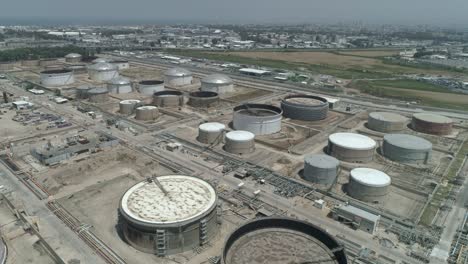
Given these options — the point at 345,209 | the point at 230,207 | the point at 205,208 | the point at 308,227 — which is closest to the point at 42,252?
the point at 205,208

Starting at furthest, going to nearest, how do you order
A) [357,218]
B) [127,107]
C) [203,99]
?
[203,99] < [127,107] < [357,218]

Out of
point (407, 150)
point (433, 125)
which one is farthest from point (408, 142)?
point (433, 125)

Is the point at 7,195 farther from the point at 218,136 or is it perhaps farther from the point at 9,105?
the point at 9,105

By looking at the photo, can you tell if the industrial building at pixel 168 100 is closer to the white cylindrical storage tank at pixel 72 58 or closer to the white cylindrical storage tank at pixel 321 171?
the white cylindrical storage tank at pixel 321 171

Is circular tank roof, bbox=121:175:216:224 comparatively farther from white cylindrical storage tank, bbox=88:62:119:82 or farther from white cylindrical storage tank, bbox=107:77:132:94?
white cylindrical storage tank, bbox=88:62:119:82

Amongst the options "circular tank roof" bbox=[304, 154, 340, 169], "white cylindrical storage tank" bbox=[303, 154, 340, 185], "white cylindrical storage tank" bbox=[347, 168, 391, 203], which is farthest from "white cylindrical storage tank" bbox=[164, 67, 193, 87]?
"white cylindrical storage tank" bbox=[347, 168, 391, 203]

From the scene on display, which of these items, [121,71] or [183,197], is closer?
[183,197]

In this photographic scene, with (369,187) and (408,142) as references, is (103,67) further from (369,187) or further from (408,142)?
(369,187)
